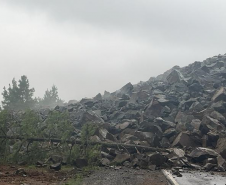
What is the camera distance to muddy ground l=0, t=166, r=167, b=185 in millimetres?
10086

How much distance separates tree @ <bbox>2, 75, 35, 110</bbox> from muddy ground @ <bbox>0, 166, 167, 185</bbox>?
1406 inches

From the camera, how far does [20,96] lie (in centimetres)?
4847

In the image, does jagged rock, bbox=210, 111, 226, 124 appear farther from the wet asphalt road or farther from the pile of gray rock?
the wet asphalt road

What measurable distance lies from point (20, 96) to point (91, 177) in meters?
40.8

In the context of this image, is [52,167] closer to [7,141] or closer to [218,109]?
[7,141]

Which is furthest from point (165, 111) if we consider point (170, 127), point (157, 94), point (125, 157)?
point (125, 157)

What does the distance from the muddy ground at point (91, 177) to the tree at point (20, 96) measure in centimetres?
3572

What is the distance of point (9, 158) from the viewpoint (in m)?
14.0

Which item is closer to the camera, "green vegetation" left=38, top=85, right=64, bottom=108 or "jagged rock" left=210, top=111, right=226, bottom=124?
"jagged rock" left=210, top=111, right=226, bottom=124

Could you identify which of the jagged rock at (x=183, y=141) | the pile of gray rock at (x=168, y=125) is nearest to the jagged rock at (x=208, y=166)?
the pile of gray rock at (x=168, y=125)

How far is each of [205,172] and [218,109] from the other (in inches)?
380

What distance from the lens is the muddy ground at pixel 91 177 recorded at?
33.1 ft

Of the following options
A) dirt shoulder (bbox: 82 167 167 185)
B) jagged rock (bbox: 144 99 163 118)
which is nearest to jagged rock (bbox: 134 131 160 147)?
dirt shoulder (bbox: 82 167 167 185)

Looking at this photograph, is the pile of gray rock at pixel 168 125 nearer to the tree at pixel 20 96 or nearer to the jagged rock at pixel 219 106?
the jagged rock at pixel 219 106
